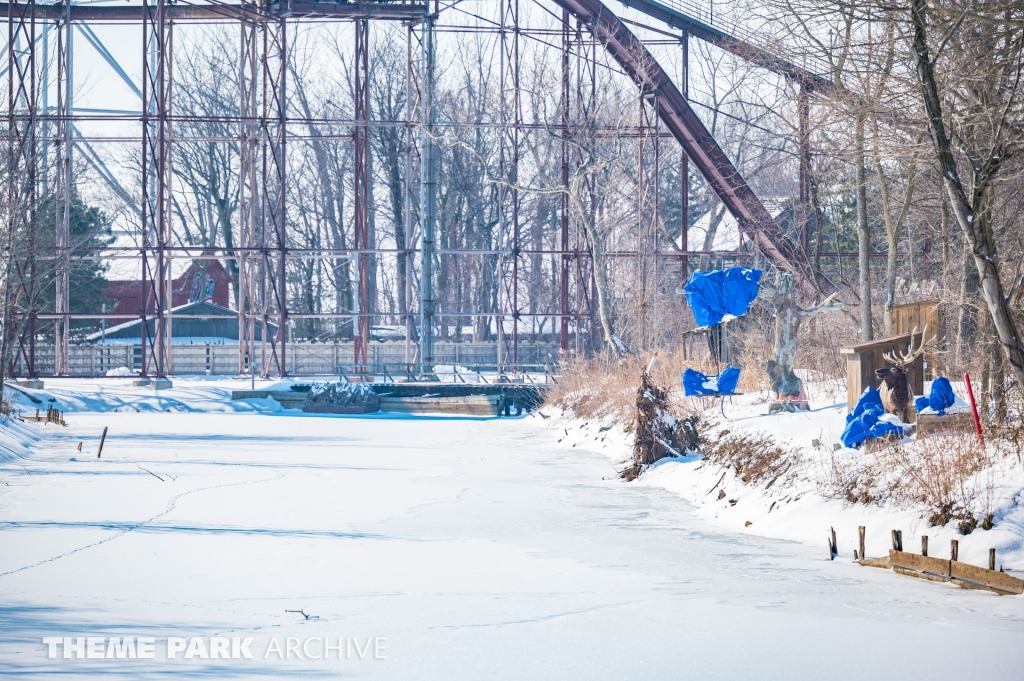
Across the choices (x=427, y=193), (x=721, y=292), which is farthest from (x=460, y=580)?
(x=427, y=193)

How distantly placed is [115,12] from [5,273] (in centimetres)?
1596

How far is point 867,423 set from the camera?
11.9 metres

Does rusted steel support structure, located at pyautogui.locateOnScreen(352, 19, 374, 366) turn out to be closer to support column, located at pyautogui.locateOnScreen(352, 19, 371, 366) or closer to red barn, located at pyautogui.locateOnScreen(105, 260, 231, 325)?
support column, located at pyautogui.locateOnScreen(352, 19, 371, 366)

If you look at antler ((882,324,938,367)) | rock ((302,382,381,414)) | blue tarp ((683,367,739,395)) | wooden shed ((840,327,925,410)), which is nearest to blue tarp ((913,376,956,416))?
antler ((882,324,938,367))

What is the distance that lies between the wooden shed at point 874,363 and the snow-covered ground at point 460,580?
0.86m


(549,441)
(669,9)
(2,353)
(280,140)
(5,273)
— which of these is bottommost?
(549,441)

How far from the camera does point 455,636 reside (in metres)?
7.34

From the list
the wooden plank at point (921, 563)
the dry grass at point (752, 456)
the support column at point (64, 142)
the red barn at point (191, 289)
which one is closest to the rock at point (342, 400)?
the support column at point (64, 142)

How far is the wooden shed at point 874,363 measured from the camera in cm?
1342

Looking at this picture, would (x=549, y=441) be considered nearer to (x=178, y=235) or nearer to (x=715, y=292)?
(x=715, y=292)

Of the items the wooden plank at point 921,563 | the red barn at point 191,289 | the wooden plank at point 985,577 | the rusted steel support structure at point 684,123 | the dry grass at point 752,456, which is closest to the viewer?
the wooden plank at point 985,577

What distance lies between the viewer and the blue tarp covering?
11594mm

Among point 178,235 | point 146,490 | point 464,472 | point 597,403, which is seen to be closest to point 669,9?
point 597,403

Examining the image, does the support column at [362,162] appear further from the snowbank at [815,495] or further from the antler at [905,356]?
the antler at [905,356]
